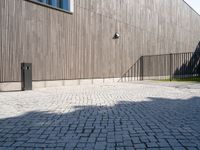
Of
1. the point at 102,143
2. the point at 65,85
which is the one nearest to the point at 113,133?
the point at 102,143

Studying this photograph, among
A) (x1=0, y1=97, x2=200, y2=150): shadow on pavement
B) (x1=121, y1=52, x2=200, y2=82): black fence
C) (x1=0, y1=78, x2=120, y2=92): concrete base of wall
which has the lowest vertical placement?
(x1=0, y1=97, x2=200, y2=150): shadow on pavement

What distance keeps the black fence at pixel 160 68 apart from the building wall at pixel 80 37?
58 centimetres

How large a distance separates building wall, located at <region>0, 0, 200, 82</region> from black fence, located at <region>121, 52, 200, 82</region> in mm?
578

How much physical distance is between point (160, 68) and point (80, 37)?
9736mm

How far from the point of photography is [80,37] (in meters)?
12.5

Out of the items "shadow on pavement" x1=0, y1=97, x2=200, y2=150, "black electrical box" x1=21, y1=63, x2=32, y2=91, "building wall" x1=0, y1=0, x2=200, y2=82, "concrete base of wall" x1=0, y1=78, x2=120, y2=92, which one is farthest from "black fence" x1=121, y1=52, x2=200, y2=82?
"shadow on pavement" x1=0, y1=97, x2=200, y2=150

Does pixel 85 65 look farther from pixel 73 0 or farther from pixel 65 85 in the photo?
pixel 73 0

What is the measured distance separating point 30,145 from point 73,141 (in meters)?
0.60

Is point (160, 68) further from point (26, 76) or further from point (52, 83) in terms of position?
point (26, 76)

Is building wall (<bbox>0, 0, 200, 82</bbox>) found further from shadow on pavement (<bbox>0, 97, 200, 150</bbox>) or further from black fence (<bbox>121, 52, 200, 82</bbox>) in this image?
shadow on pavement (<bbox>0, 97, 200, 150</bbox>)

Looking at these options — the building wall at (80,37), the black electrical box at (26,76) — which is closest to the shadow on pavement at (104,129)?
the black electrical box at (26,76)

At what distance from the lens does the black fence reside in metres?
17.1

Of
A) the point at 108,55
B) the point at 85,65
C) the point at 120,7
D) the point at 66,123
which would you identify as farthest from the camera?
the point at 120,7

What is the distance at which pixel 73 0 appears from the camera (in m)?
12.1
